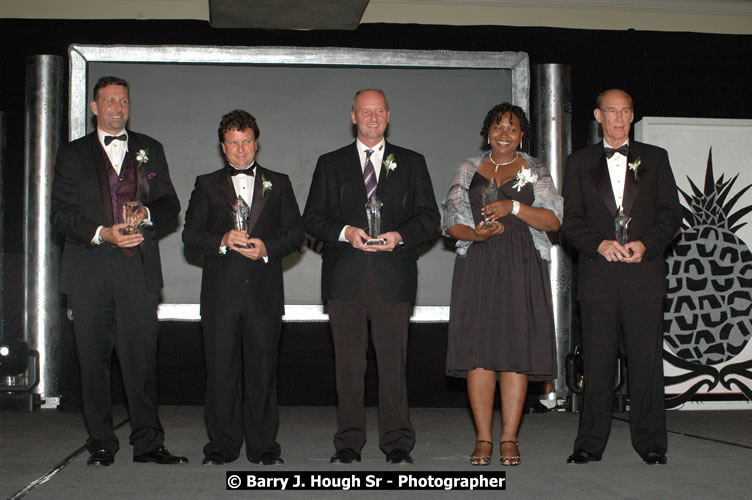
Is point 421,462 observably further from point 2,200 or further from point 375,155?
point 2,200

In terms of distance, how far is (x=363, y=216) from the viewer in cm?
417

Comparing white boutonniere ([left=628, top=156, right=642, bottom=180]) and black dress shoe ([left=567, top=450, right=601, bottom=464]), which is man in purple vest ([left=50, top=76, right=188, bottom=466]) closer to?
black dress shoe ([left=567, top=450, right=601, bottom=464])

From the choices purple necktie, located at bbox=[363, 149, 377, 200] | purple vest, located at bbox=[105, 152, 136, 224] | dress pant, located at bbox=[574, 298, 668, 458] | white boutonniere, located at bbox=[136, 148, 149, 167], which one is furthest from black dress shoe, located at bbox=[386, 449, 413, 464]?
white boutonniere, located at bbox=[136, 148, 149, 167]

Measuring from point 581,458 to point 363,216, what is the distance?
1499mm

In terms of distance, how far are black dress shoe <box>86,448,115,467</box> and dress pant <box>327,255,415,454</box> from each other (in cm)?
101

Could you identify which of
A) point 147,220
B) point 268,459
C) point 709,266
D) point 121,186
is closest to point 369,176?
point 147,220

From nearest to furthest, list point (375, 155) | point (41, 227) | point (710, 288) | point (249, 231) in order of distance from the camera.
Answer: point (249, 231), point (375, 155), point (41, 227), point (710, 288)

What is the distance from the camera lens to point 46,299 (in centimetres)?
628

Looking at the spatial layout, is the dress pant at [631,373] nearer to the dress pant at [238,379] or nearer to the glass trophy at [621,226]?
the glass trophy at [621,226]

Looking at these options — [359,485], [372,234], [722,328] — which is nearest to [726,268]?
[722,328]

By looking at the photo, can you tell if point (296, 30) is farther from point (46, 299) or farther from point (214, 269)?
point (214, 269)

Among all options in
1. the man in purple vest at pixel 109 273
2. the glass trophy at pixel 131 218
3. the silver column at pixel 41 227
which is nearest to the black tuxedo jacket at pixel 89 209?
the man in purple vest at pixel 109 273

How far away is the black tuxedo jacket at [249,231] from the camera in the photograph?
408 cm

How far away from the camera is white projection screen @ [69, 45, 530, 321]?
21.5 feet
